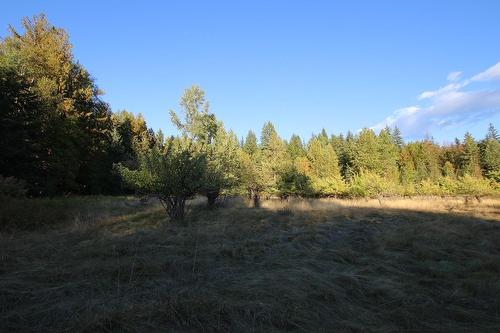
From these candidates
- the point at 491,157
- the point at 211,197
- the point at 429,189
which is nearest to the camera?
the point at 211,197

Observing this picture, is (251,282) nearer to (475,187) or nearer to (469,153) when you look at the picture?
(475,187)

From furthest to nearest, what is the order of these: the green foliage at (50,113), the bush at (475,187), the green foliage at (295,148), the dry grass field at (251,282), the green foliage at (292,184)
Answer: the green foliage at (295,148), the green foliage at (292,184), the bush at (475,187), the green foliage at (50,113), the dry grass field at (251,282)

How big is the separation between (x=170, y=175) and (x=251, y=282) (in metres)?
8.45

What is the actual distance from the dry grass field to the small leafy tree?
8.70ft

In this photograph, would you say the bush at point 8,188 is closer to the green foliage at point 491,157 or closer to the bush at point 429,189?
the bush at point 429,189

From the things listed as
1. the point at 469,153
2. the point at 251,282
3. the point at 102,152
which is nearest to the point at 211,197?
the point at 251,282

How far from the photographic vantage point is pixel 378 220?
14.9 metres

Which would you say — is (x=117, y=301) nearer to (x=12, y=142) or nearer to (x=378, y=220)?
Result: (x=378, y=220)

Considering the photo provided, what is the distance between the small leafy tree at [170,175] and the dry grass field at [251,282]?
8.70ft

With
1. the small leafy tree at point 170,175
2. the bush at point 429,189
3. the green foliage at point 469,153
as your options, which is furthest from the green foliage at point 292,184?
the green foliage at point 469,153

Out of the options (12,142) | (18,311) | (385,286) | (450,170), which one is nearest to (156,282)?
(18,311)

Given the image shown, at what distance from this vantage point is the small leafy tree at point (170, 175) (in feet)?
44.1

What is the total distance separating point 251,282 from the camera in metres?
5.59

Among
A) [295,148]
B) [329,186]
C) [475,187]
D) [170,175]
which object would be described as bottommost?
[475,187]
